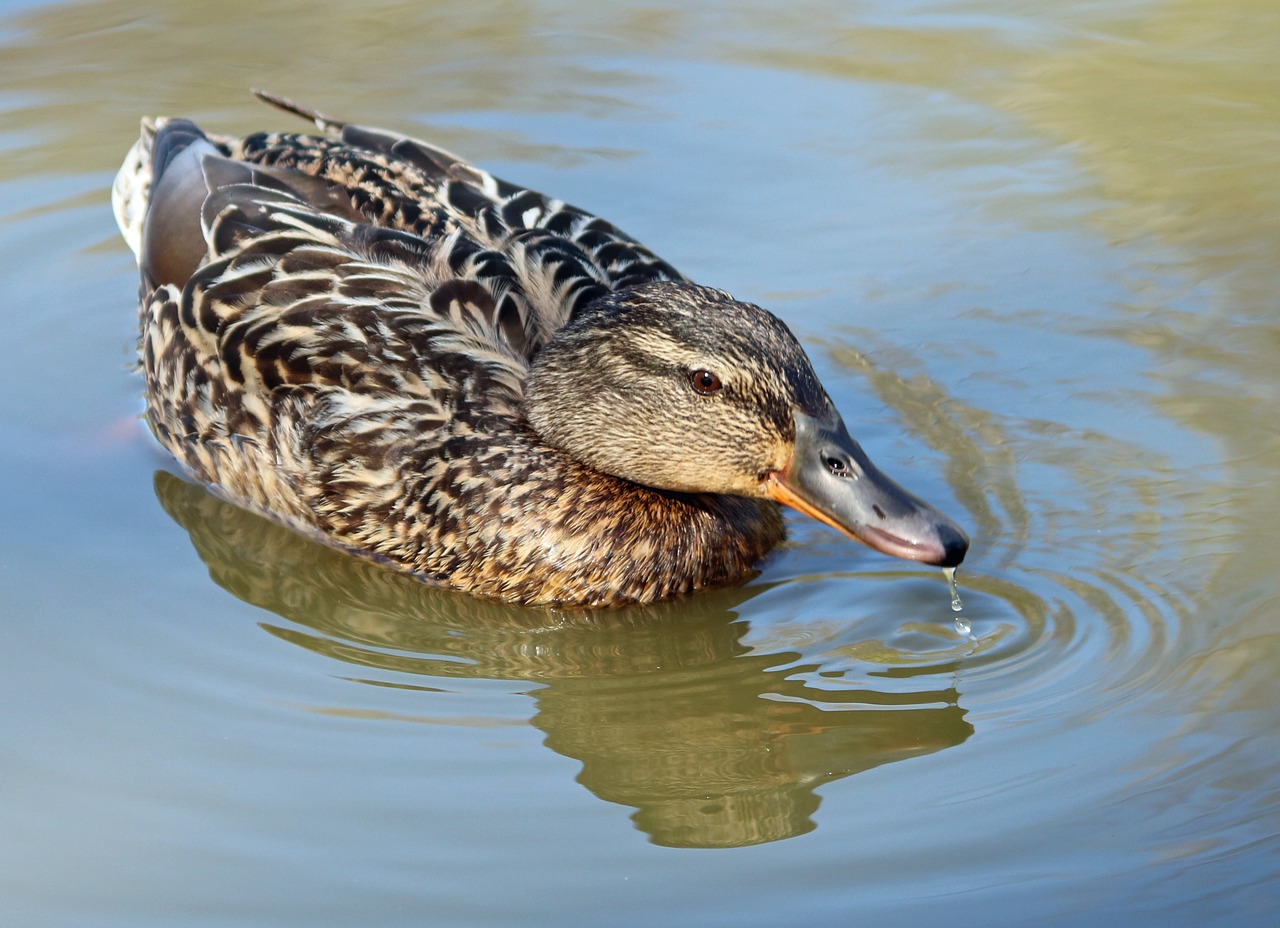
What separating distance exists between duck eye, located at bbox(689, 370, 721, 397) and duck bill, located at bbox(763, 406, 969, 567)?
0.32 m

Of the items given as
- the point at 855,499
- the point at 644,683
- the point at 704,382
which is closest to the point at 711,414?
the point at 704,382

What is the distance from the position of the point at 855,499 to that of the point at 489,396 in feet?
4.94

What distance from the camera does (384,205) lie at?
22.3 feet

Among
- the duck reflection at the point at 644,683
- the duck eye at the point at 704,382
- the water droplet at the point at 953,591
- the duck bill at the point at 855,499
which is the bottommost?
the duck reflection at the point at 644,683

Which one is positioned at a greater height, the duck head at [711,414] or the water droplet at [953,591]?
the duck head at [711,414]

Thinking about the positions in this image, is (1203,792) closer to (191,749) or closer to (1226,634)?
(1226,634)

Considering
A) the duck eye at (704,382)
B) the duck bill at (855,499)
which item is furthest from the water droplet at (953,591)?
the duck eye at (704,382)

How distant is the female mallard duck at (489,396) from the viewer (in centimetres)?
564

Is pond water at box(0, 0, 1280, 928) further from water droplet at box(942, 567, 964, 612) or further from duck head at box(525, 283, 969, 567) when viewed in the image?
duck head at box(525, 283, 969, 567)

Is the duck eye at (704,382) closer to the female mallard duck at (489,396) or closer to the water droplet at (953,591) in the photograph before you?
the female mallard duck at (489,396)

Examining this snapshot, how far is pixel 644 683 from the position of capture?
5559 millimetres

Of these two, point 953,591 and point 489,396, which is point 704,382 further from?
point 953,591

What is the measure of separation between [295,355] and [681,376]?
1.50 metres

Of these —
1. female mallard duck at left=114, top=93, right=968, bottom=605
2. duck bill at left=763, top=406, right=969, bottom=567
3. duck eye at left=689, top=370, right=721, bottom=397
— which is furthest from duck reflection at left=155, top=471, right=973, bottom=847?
duck eye at left=689, top=370, right=721, bottom=397
